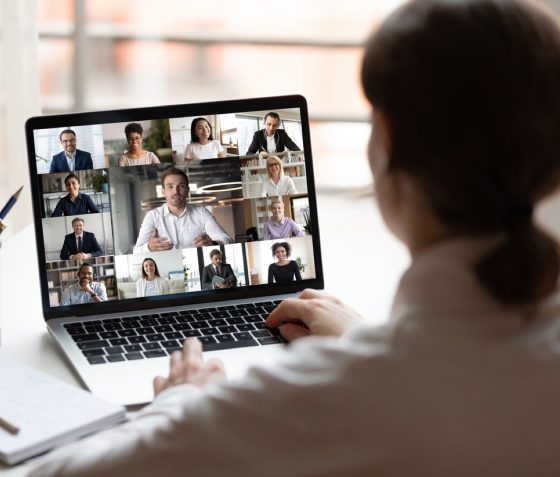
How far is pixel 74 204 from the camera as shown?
1.25 meters

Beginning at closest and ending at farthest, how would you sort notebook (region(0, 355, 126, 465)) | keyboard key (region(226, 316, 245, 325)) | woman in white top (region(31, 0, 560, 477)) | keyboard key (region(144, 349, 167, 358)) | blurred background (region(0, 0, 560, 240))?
woman in white top (region(31, 0, 560, 477)) → notebook (region(0, 355, 126, 465)) → keyboard key (region(144, 349, 167, 358)) → keyboard key (region(226, 316, 245, 325)) → blurred background (region(0, 0, 560, 240))

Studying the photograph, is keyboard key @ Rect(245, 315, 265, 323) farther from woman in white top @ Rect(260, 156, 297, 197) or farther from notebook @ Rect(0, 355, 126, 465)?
notebook @ Rect(0, 355, 126, 465)

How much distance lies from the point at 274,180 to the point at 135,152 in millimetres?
198

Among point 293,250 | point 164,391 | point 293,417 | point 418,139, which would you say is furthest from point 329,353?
point 293,250

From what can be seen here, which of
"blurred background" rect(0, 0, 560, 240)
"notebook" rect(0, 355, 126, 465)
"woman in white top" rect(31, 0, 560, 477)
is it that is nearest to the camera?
"woman in white top" rect(31, 0, 560, 477)

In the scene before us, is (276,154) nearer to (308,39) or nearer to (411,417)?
(411,417)

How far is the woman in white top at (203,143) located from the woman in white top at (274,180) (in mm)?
68

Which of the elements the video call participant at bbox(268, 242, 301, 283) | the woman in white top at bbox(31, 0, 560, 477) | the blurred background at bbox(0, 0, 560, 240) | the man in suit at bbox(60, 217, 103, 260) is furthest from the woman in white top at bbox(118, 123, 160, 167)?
the blurred background at bbox(0, 0, 560, 240)

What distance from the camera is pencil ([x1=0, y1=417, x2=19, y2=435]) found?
0.89 meters

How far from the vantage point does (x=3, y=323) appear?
126 cm

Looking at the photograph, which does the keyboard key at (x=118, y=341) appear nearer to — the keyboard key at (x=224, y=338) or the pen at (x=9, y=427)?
the keyboard key at (x=224, y=338)

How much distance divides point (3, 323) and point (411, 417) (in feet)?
2.54

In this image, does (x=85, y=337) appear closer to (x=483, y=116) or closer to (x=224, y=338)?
(x=224, y=338)

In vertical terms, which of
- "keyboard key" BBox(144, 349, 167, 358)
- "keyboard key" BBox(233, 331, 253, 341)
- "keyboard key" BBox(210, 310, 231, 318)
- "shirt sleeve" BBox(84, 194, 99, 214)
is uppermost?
"shirt sleeve" BBox(84, 194, 99, 214)
